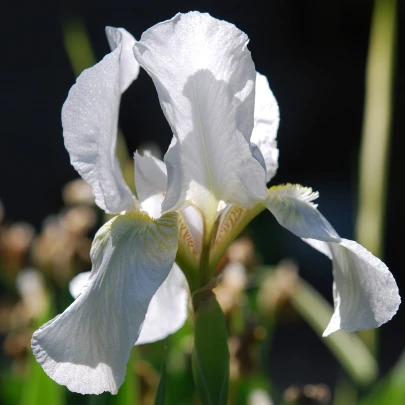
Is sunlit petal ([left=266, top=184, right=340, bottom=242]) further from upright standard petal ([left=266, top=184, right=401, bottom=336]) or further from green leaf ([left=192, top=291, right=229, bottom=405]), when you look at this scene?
green leaf ([left=192, top=291, right=229, bottom=405])

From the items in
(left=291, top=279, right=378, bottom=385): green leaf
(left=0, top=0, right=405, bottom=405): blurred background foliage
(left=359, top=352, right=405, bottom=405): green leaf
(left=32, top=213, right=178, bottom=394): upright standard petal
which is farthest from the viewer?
(left=0, top=0, right=405, bottom=405): blurred background foliage

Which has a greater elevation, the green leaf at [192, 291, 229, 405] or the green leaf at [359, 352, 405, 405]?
the green leaf at [192, 291, 229, 405]

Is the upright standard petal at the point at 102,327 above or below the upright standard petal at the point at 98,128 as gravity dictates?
below

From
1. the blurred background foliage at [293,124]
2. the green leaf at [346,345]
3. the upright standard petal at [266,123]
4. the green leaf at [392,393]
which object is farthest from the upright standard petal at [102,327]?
the blurred background foliage at [293,124]

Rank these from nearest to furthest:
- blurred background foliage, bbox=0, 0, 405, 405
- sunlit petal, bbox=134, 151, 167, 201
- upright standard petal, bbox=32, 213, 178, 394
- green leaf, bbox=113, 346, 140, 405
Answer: upright standard petal, bbox=32, 213, 178, 394, sunlit petal, bbox=134, 151, 167, 201, green leaf, bbox=113, 346, 140, 405, blurred background foliage, bbox=0, 0, 405, 405

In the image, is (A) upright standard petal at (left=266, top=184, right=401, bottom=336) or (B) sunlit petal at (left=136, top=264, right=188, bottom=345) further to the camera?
(B) sunlit petal at (left=136, top=264, right=188, bottom=345)

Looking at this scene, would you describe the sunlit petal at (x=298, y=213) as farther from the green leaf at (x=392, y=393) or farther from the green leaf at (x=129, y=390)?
the green leaf at (x=392, y=393)

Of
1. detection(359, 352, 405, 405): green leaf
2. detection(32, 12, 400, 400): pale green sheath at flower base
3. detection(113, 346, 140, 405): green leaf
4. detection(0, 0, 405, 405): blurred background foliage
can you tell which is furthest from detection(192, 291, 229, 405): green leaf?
detection(0, 0, 405, 405): blurred background foliage

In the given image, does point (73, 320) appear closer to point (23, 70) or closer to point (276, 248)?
point (276, 248)
